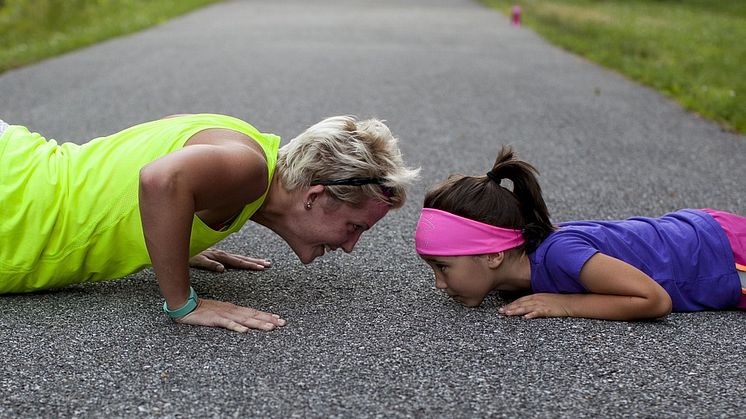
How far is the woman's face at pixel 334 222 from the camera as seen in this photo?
126 inches

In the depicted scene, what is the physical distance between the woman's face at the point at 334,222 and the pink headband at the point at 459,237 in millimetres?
192

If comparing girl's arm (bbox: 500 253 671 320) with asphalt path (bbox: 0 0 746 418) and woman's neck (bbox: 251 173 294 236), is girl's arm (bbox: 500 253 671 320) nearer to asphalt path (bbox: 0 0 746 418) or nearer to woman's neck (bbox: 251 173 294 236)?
asphalt path (bbox: 0 0 746 418)

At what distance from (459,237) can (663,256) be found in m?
0.78

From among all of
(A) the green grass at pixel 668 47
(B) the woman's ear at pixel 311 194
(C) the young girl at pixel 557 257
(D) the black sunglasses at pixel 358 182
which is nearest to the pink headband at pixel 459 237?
(C) the young girl at pixel 557 257

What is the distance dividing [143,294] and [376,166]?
103 centimetres

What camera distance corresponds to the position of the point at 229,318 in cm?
311

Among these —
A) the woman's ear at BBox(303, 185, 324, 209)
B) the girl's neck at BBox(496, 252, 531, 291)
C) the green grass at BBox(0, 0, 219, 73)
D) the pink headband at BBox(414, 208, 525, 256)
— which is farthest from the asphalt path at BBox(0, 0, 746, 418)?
the green grass at BBox(0, 0, 219, 73)

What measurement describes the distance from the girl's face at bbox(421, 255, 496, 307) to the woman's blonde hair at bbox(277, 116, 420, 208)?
1.01 ft

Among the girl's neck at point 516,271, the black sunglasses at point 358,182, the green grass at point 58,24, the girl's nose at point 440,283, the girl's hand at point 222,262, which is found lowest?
the green grass at point 58,24

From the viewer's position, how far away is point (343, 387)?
2639mm

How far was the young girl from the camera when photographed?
3.19 m

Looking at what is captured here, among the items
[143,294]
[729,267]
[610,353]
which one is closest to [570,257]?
[610,353]

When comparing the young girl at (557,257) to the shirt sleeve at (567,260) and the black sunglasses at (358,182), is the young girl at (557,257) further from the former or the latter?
the black sunglasses at (358,182)

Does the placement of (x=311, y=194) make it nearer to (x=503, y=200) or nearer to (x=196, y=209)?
(x=196, y=209)
